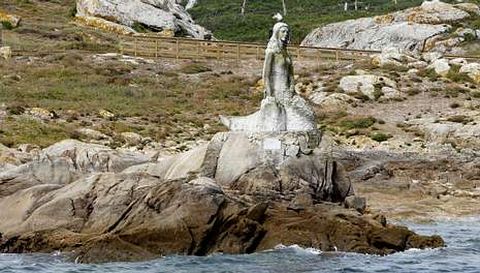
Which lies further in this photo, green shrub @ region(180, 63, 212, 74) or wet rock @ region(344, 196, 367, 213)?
green shrub @ region(180, 63, 212, 74)

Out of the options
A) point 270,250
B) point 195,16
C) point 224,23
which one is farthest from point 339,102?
point 195,16

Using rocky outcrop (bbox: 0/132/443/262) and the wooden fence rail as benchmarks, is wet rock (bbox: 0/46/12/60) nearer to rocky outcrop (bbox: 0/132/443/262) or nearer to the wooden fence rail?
the wooden fence rail

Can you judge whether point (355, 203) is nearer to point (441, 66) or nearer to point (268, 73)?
point (268, 73)

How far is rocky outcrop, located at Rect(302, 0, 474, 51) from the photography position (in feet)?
264

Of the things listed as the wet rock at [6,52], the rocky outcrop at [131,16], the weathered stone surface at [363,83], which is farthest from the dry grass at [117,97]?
the rocky outcrop at [131,16]

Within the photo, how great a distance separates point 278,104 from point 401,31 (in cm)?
6002

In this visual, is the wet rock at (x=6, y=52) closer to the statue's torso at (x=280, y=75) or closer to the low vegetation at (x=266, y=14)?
the statue's torso at (x=280, y=75)

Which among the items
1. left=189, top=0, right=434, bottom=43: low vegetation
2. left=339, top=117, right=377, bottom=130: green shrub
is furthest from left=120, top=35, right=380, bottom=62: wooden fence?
left=189, top=0, right=434, bottom=43: low vegetation

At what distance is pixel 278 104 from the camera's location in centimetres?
2453

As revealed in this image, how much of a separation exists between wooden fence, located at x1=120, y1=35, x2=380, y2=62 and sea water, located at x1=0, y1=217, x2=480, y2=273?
50146mm

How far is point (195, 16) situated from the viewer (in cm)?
13850

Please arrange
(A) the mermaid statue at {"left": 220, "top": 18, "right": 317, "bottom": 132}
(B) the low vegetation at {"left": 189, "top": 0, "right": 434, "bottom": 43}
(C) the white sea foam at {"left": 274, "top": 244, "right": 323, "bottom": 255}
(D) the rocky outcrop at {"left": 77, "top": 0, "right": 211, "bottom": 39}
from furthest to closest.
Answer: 1. (B) the low vegetation at {"left": 189, "top": 0, "right": 434, "bottom": 43}
2. (D) the rocky outcrop at {"left": 77, "top": 0, "right": 211, "bottom": 39}
3. (A) the mermaid statue at {"left": 220, "top": 18, "right": 317, "bottom": 132}
4. (C) the white sea foam at {"left": 274, "top": 244, "right": 323, "bottom": 255}

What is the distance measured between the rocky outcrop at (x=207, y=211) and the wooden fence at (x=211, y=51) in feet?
153

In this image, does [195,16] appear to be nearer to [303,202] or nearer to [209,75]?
[209,75]
